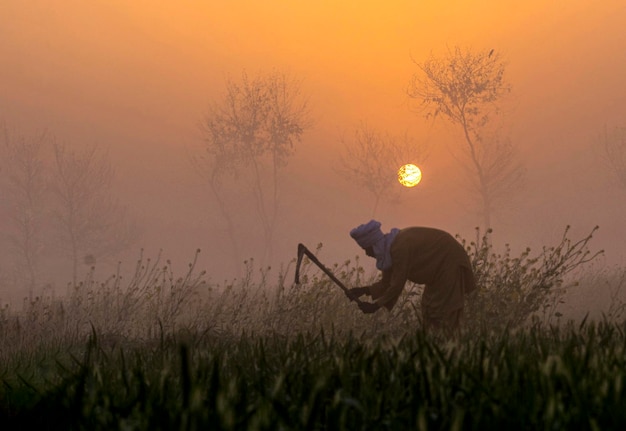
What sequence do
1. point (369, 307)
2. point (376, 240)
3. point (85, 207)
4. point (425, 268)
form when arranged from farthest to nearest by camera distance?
point (85, 207), point (425, 268), point (376, 240), point (369, 307)

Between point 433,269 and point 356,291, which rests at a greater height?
point 433,269

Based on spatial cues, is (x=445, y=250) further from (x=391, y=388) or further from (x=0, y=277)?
(x=0, y=277)

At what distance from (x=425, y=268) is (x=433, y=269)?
0.29 ft

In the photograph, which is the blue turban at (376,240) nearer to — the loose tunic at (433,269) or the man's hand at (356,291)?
the loose tunic at (433,269)

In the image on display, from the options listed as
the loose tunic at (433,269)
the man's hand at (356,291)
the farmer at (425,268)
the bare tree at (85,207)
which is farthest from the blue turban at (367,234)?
the bare tree at (85,207)

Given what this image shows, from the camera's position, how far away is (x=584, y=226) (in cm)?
5947

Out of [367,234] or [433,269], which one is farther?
[433,269]

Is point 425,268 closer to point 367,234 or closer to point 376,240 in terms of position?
point 376,240

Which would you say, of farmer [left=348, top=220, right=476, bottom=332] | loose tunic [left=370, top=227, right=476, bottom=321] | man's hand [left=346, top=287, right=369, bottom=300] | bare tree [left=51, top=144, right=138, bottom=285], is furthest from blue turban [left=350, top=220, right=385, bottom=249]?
bare tree [left=51, top=144, right=138, bottom=285]

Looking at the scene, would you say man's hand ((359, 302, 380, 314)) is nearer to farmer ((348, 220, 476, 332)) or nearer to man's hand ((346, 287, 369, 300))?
farmer ((348, 220, 476, 332))

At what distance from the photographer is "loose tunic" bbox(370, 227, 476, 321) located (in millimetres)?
7367

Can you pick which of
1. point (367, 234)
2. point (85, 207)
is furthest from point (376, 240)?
point (85, 207)

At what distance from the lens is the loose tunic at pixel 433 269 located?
7.37m

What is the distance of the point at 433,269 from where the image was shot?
7.54m
